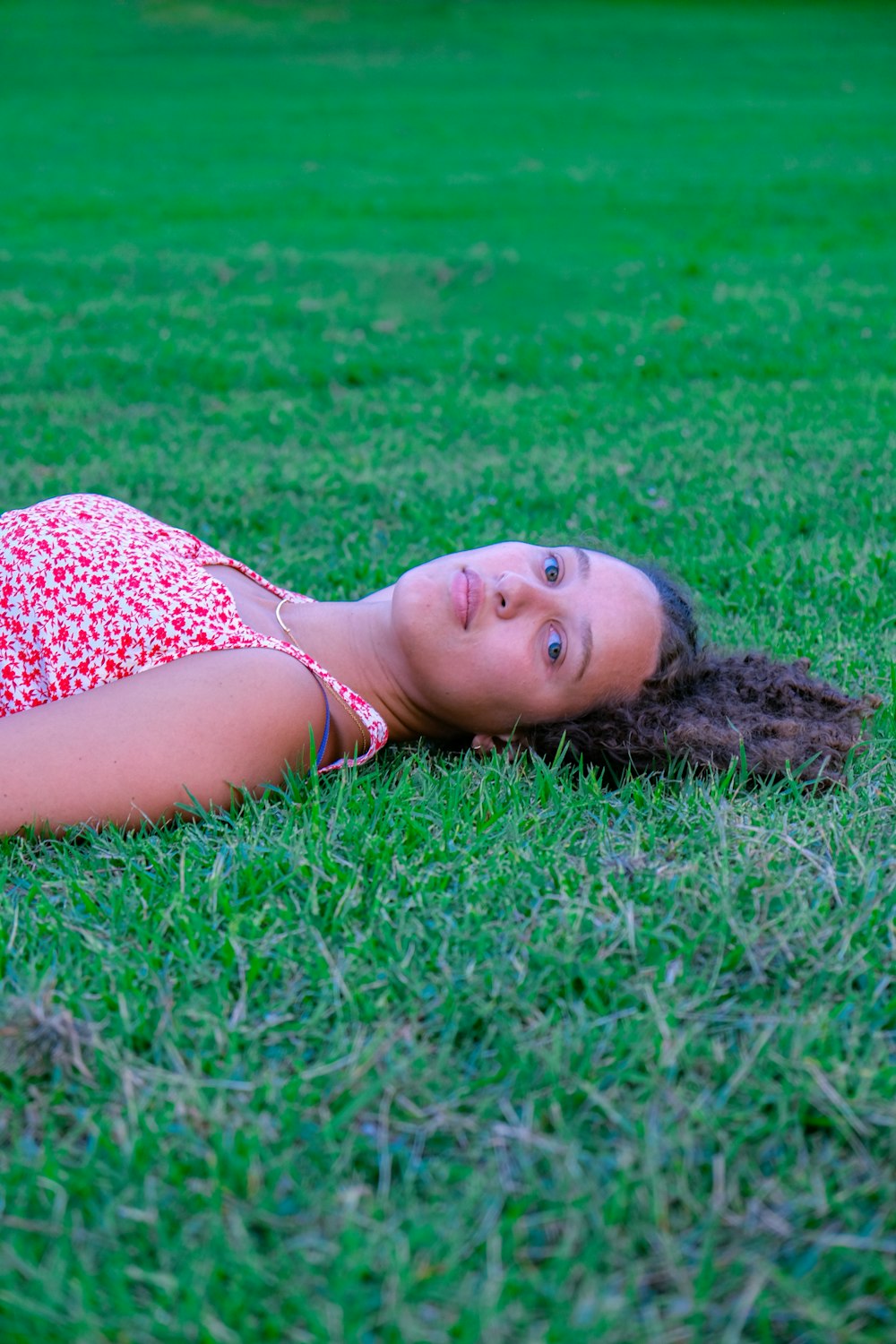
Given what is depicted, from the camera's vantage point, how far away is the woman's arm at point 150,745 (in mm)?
2576

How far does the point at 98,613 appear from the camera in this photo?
293cm

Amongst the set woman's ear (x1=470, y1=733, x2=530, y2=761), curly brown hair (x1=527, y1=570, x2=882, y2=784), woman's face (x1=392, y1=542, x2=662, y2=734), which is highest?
woman's face (x1=392, y1=542, x2=662, y2=734)

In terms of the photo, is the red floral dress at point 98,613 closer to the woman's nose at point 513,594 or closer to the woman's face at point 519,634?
the woman's face at point 519,634

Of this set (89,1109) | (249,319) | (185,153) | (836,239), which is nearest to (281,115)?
(185,153)

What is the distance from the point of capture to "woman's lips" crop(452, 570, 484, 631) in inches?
115

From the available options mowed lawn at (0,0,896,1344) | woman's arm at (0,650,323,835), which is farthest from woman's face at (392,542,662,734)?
woman's arm at (0,650,323,835)

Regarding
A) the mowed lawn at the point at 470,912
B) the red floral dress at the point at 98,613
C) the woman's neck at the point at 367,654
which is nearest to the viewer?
the mowed lawn at the point at 470,912

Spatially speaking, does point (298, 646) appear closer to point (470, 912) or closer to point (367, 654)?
point (367, 654)

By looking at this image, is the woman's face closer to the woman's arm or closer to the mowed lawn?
the mowed lawn

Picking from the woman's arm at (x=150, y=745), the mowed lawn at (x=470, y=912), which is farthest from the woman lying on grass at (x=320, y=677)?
the mowed lawn at (x=470, y=912)

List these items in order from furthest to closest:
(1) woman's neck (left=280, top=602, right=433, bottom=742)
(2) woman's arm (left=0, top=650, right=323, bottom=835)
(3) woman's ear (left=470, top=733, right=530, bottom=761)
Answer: (1) woman's neck (left=280, top=602, right=433, bottom=742) → (3) woman's ear (left=470, top=733, right=530, bottom=761) → (2) woman's arm (left=0, top=650, right=323, bottom=835)

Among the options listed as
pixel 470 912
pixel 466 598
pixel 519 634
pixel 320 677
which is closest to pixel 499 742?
pixel 519 634

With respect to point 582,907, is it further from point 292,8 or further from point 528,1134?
point 292,8

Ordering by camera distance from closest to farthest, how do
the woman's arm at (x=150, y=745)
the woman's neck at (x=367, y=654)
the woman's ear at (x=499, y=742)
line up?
the woman's arm at (x=150, y=745)
the woman's ear at (x=499, y=742)
the woman's neck at (x=367, y=654)
